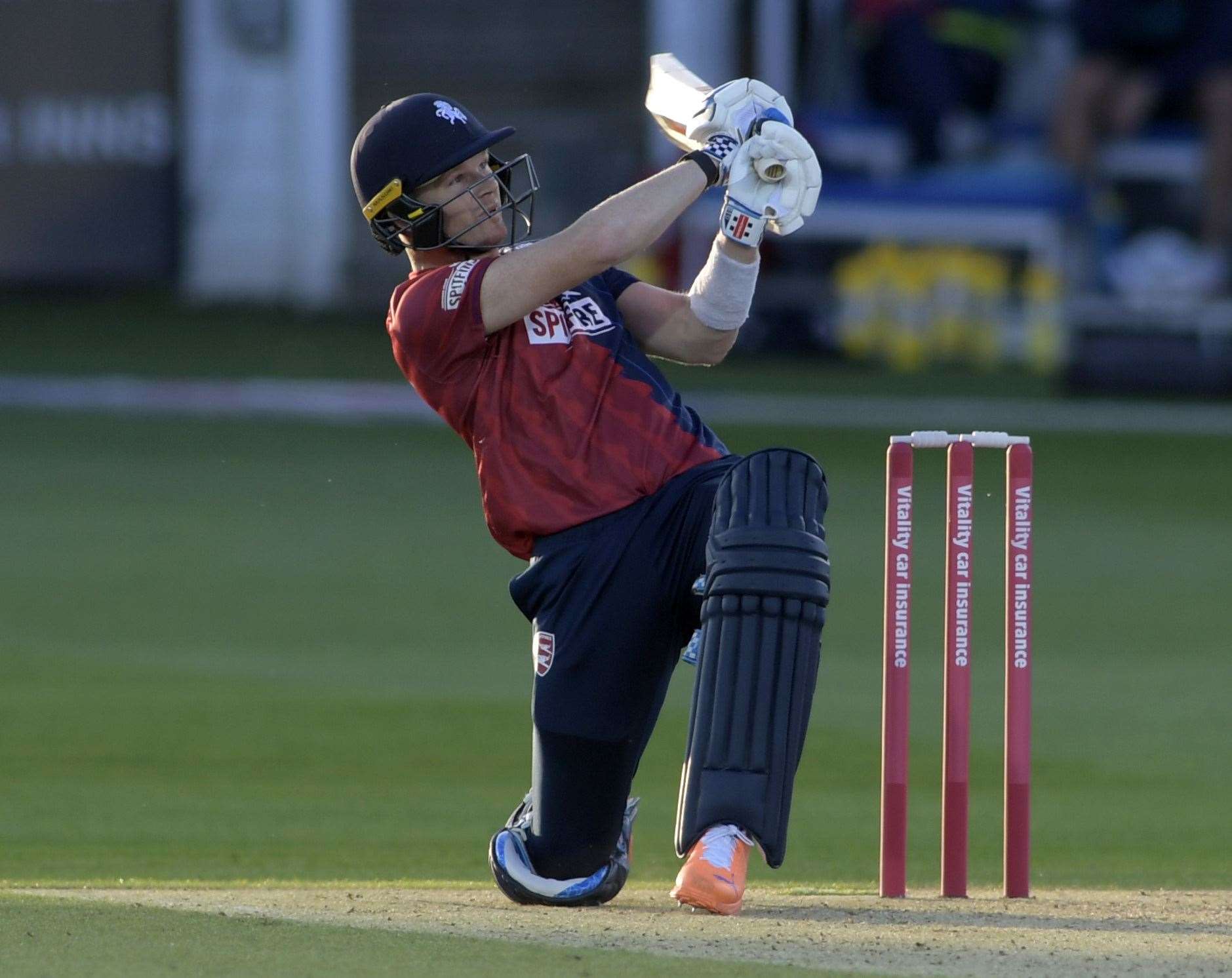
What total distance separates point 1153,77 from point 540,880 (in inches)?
360

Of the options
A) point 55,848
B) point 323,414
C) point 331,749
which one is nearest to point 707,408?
point 323,414

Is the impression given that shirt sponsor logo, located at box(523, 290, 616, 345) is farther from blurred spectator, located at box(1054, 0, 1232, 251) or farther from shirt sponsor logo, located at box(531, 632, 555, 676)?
blurred spectator, located at box(1054, 0, 1232, 251)

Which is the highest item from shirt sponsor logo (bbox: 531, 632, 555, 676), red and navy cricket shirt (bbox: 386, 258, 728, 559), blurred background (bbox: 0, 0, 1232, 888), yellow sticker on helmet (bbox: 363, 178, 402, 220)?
yellow sticker on helmet (bbox: 363, 178, 402, 220)

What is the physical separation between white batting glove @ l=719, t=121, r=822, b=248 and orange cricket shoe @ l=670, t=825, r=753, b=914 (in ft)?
3.05

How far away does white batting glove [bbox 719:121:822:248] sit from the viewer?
11.1 feet

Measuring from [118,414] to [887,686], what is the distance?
24.5 ft

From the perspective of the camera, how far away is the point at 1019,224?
463 inches

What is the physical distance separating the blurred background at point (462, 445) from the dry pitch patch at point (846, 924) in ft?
1.35

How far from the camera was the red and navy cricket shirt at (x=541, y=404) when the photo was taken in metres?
3.35

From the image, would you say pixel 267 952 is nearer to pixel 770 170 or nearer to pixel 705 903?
pixel 705 903

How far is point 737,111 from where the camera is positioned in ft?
11.4

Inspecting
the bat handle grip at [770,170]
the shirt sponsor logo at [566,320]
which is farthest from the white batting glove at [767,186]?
the shirt sponsor logo at [566,320]

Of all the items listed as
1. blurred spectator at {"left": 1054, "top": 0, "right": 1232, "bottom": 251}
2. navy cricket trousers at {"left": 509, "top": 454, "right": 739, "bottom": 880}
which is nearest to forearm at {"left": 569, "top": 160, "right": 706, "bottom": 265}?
navy cricket trousers at {"left": 509, "top": 454, "right": 739, "bottom": 880}

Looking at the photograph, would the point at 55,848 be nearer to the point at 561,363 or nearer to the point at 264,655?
the point at 561,363
